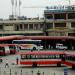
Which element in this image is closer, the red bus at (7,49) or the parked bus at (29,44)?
the red bus at (7,49)

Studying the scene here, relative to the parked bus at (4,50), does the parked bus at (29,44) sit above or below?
below

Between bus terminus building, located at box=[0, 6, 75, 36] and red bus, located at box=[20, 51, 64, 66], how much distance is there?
4880 centimetres

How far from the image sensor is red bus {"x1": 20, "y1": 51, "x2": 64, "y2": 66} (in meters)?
50.5

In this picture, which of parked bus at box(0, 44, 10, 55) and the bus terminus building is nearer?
parked bus at box(0, 44, 10, 55)

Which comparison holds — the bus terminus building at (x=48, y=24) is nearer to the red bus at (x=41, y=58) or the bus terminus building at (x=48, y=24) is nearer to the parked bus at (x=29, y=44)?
the parked bus at (x=29, y=44)

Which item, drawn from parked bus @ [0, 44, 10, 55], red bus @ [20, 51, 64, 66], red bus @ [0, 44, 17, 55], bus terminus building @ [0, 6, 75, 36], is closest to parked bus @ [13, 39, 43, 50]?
red bus @ [0, 44, 17, 55]

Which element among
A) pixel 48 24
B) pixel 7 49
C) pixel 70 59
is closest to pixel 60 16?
pixel 48 24

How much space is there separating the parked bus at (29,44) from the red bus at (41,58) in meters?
30.2

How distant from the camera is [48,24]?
334ft

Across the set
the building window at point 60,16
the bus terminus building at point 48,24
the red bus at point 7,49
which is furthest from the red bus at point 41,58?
the building window at point 60,16

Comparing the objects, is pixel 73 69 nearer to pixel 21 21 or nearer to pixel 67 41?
pixel 67 41

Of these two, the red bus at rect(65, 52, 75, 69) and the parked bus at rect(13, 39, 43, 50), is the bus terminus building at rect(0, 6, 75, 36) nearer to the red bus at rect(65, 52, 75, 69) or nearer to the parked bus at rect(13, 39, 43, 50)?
the parked bus at rect(13, 39, 43, 50)

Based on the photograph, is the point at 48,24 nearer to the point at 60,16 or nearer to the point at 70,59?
the point at 60,16

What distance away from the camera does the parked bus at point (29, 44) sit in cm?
8174
